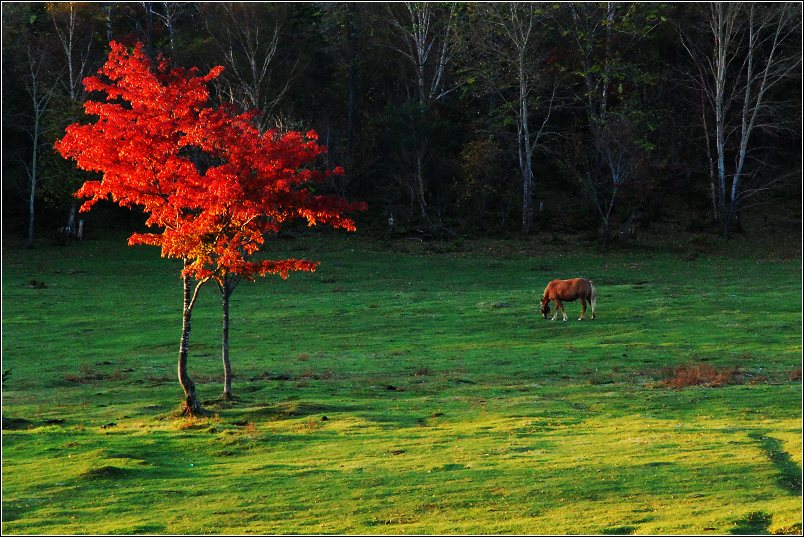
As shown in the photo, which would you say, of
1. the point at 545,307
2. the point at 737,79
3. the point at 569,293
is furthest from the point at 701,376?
the point at 737,79

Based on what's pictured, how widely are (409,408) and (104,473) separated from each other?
9215 millimetres

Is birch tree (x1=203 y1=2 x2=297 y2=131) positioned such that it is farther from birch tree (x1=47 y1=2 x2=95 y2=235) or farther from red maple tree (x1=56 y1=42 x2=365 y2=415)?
red maple tree (x1=56 y1=42 x2=365 y2=415)

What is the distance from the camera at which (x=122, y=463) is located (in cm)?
2314

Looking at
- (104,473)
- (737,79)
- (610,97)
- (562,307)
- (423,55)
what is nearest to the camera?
(104,473)

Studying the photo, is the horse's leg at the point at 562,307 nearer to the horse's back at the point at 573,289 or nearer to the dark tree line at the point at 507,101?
the horse's back at the point at 573,289

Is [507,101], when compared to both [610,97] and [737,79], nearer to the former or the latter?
[610,97]

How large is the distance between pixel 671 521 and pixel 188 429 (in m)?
A: 13.2

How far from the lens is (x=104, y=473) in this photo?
22.2 meters

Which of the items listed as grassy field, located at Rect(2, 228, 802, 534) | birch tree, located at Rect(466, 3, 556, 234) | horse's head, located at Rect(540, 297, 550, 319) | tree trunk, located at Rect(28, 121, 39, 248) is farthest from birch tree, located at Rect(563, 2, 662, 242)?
tree trunk, located at Rect(28, 121, 39, 248)

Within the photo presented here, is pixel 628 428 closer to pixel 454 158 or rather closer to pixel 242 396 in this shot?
pixel 242 396

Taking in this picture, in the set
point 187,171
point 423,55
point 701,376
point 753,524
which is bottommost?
point 753,524

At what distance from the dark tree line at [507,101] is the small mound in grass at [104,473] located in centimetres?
5079

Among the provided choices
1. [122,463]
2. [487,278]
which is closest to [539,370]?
[122,463]

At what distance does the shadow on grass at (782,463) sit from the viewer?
63.8 ft
